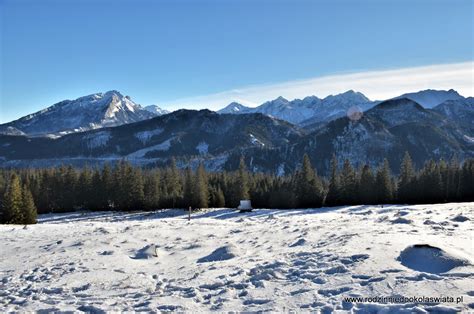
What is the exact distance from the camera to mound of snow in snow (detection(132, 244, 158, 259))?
18.1 m

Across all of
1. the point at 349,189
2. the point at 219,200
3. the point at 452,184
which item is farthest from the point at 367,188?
the point at 219,200

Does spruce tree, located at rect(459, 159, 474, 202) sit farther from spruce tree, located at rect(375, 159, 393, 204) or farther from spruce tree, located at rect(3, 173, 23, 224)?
spruce tree, located at rect(3, 173, 23, 224)

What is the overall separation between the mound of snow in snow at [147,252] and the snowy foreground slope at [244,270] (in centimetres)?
6

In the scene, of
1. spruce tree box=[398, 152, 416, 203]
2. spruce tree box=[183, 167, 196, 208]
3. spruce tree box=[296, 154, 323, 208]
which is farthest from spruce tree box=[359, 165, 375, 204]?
spruce tree box=[183, 167, 196, 208]

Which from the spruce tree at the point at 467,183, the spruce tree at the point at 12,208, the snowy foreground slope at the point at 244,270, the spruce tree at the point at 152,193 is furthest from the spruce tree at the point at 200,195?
the snowy foreground slope at the point at 244,270

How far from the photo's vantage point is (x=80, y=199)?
9475 centimetres

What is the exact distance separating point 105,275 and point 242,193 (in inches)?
2759

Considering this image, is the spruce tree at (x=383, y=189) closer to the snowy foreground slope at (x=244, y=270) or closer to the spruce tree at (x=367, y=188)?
the spruce tree at (x=367, y=188)

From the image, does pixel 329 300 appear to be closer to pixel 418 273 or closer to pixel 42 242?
pixel 418 273

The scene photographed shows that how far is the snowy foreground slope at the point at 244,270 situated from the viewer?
11.3 meters

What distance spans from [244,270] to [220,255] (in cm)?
308

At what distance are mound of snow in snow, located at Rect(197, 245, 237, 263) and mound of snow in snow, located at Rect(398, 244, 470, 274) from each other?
23.8 ft

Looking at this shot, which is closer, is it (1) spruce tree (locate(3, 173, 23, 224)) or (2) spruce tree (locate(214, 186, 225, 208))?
(1) spruce tree (locate(3, 173, 23, 224))

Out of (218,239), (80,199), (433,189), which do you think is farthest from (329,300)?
(80,199)
